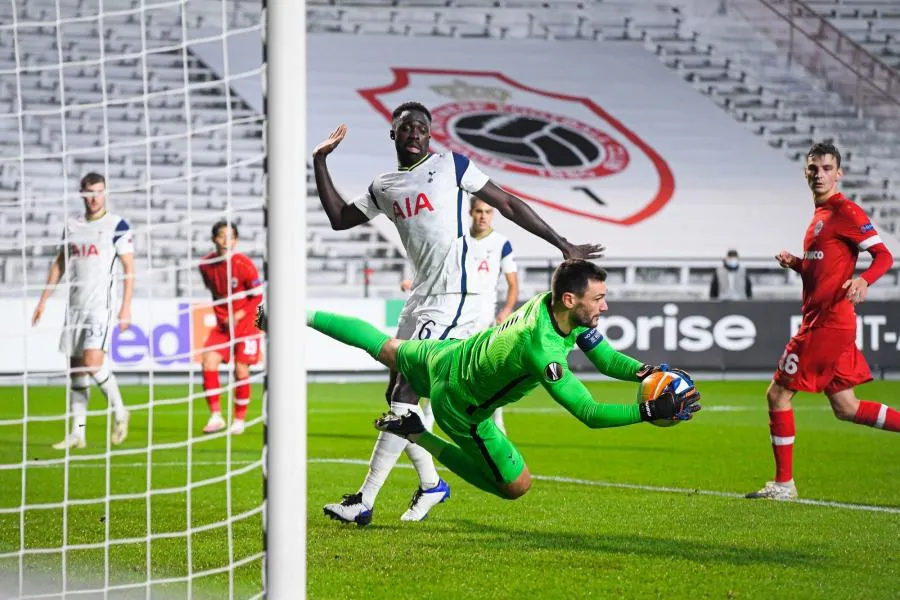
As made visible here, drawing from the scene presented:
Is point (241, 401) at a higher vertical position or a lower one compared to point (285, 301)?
lower

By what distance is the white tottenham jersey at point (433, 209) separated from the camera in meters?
6.05

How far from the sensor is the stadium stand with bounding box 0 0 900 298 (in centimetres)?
2238

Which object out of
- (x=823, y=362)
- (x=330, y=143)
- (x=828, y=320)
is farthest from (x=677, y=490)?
(x=330, y=143)

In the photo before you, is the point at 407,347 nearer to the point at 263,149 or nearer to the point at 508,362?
the point at 508,362

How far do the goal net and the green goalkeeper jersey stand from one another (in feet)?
3.43

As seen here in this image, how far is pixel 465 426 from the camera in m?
5.40

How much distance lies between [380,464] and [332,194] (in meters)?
1.39

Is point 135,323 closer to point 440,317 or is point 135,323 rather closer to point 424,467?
point 424,467

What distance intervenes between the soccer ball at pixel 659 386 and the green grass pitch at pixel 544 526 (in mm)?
696

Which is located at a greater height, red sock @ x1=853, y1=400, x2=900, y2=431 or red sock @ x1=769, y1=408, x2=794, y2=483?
red sock @ x1=853, y1=400, x2=900, y2=431

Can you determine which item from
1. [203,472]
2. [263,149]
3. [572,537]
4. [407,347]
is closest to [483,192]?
[407,347]

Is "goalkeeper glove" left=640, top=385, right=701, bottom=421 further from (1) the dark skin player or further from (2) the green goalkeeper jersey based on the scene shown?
(1) the dark skin player

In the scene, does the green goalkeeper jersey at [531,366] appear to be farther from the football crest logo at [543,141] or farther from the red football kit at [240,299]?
the football crest logo at [543,141]

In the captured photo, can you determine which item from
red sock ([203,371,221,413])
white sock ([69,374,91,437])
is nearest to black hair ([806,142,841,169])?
white sock ([69,374,91,437])
